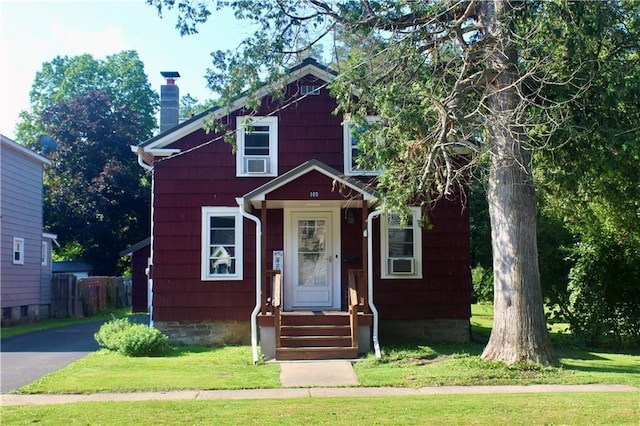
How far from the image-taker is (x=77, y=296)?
24859 mm

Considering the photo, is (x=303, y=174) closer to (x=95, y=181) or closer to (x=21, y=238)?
(x=21, y=238)

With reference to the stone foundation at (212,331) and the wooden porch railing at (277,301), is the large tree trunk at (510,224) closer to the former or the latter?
the wooden porch railing at (277,301)

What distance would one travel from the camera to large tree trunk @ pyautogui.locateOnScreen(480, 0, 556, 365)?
10445mm

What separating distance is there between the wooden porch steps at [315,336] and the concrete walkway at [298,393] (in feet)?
8.33

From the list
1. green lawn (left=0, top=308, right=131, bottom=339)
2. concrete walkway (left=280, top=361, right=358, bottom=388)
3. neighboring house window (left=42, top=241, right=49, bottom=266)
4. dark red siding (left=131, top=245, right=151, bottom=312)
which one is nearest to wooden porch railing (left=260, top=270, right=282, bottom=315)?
concrete walkway (left=280, top=361, right=358, bottom=388)

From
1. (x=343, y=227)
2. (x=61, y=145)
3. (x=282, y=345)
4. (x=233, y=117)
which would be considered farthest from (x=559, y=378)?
(x=61, y=145)

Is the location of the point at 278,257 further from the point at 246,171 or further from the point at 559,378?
the point at 559,378

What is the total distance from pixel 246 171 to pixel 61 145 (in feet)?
86.5

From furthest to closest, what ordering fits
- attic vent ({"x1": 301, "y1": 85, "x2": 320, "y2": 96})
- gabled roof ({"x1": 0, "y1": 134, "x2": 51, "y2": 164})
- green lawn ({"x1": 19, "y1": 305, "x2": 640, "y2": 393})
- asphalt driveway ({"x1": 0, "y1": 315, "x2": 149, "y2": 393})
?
gabled roof ({"x1": 0, "y1": 134, "x2": 51, "y2": 164}), attic vent ({"x1": 301, "y1": 85, "x2": 320, "y2": 96}), asphalt driveway ({"x1": 0, "y1": 315, "x2": 149, "y2": 393}), green lawn ({"x1": 19, "y1": 305, "x2": 640, "y2": 393})

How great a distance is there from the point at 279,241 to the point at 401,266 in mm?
2839

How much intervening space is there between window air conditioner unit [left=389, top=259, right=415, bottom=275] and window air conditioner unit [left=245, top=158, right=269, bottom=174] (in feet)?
11.7

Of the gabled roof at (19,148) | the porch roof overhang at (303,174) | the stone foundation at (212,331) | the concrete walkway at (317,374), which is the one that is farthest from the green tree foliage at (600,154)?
the gabled roof at (19,148)

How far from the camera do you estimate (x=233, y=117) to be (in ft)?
48.1

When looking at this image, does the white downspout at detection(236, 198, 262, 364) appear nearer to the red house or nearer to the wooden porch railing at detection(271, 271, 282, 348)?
the wooden porch railing at detection(271, 271, 282, 348)
